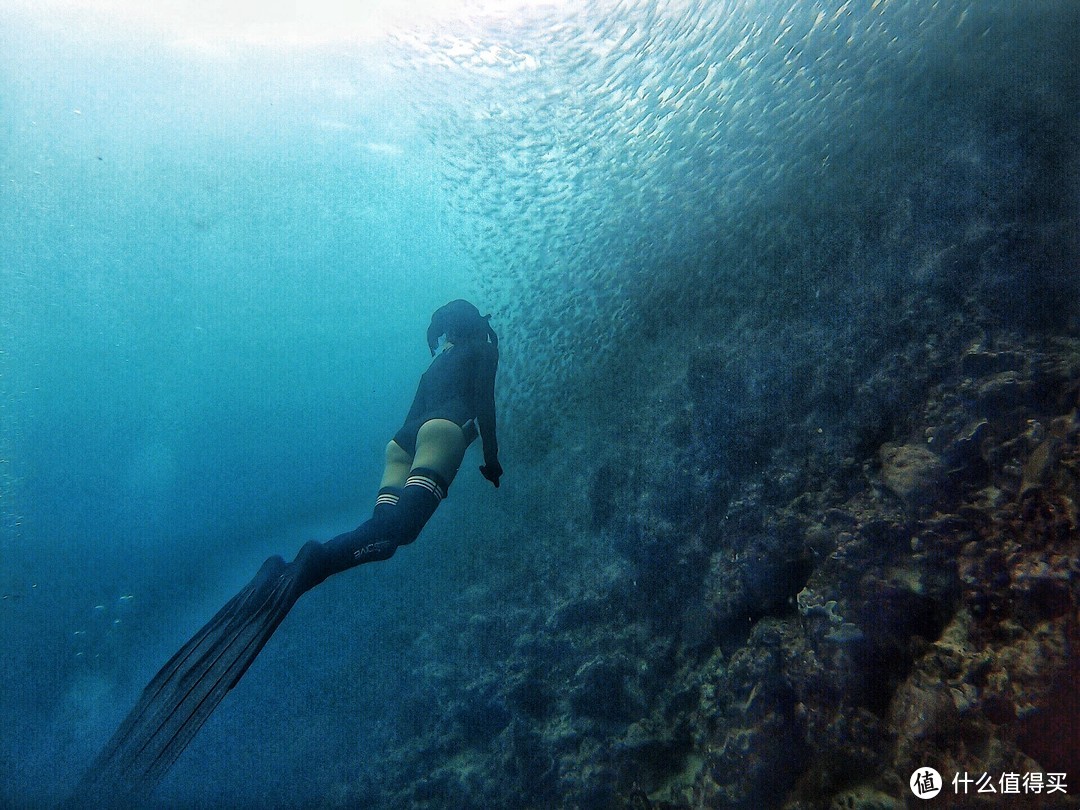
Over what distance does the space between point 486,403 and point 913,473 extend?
3226 millimetres

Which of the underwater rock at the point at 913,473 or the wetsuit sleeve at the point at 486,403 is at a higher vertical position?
the wetsuit sleeve at the point at 486,403

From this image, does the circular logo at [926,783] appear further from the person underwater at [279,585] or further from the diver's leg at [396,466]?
the diver's leg at [396,466]

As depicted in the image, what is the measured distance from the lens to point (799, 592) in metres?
3.18

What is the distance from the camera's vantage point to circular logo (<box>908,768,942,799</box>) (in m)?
2.08

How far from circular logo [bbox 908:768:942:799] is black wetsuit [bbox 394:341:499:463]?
3140 mm

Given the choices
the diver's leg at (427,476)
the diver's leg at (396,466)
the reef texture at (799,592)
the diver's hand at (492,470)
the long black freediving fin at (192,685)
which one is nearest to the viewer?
the reef texture at (799,592)

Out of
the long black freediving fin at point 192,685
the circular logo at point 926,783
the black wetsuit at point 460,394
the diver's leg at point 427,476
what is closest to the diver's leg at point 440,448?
the diver's leg at point 427,476

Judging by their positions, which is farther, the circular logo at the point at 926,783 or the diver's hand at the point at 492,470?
the diver's hand at the point at 492,470

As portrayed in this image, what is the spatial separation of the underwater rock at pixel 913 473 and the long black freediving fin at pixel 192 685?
13.6ft

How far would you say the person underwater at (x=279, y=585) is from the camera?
2.66 meters

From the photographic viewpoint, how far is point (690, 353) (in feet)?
18.4

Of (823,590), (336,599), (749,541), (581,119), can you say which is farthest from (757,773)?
(336,599)

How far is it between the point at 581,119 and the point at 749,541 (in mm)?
5776

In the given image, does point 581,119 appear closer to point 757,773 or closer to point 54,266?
point 757,773
